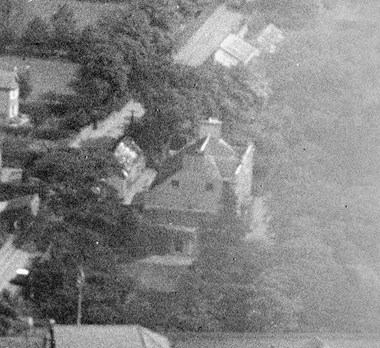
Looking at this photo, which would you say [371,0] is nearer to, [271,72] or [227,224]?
[271,72]

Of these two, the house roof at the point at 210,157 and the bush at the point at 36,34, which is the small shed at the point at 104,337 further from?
the bush at the point at 36,34

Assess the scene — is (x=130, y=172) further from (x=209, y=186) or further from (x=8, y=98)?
(x=8, y=98)

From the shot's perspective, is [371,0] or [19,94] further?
[371,0]

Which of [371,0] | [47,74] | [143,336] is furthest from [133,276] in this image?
[371,0]

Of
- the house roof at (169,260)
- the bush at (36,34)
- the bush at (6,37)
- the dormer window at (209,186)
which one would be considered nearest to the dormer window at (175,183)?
→ the dormer window at (209,186)

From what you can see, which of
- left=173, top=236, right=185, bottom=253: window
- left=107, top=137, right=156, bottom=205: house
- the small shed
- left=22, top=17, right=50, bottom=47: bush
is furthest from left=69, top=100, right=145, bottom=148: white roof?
the small shed

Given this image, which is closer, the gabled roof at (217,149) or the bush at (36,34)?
the gabled roof at (217,149)

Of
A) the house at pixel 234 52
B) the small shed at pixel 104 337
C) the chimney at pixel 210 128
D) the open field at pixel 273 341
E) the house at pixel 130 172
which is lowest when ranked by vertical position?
the house at pixel 234 52
